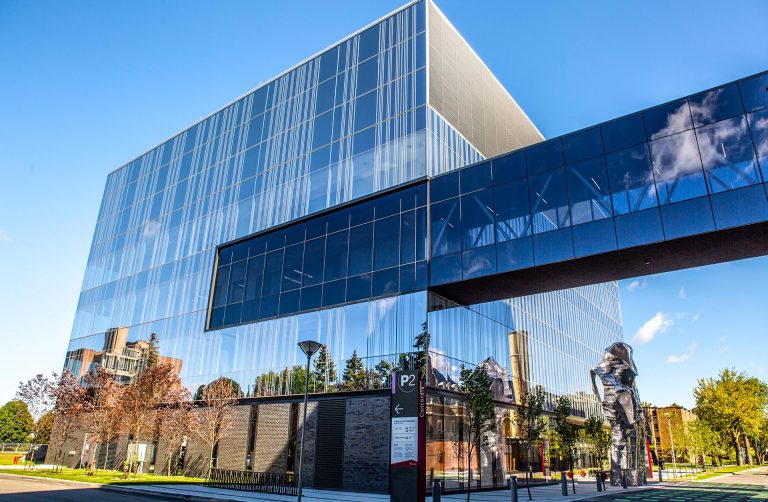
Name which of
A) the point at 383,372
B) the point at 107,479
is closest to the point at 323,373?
the point at 383,372

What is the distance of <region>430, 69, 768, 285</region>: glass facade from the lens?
22.3 metres

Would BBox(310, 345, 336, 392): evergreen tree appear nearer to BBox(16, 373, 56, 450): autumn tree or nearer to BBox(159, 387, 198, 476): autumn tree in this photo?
BBox(159, 387, 198, 476): autumn tree

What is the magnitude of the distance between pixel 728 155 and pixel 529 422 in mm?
20224

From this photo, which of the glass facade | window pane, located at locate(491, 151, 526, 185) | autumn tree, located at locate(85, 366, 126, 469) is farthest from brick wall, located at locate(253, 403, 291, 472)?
window pane, located at locate(491, 151, 526, 185)

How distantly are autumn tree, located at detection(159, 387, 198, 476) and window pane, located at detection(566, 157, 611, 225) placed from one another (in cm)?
3234

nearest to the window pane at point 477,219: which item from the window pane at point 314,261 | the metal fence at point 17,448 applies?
the window pane at point 314,261

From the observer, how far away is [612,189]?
25.1 metres

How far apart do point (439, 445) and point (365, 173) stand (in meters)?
19.2

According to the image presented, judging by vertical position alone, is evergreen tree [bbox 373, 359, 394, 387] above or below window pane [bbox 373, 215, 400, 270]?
below

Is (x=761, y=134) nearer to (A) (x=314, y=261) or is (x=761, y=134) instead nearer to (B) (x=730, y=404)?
(A) (x=314, y=261)

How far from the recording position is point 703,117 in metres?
23.5

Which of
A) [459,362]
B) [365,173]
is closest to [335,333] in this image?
[459,362]

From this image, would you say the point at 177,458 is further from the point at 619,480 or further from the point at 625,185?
the point at 625,185

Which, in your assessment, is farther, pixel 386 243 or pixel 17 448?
pixel 17 448
